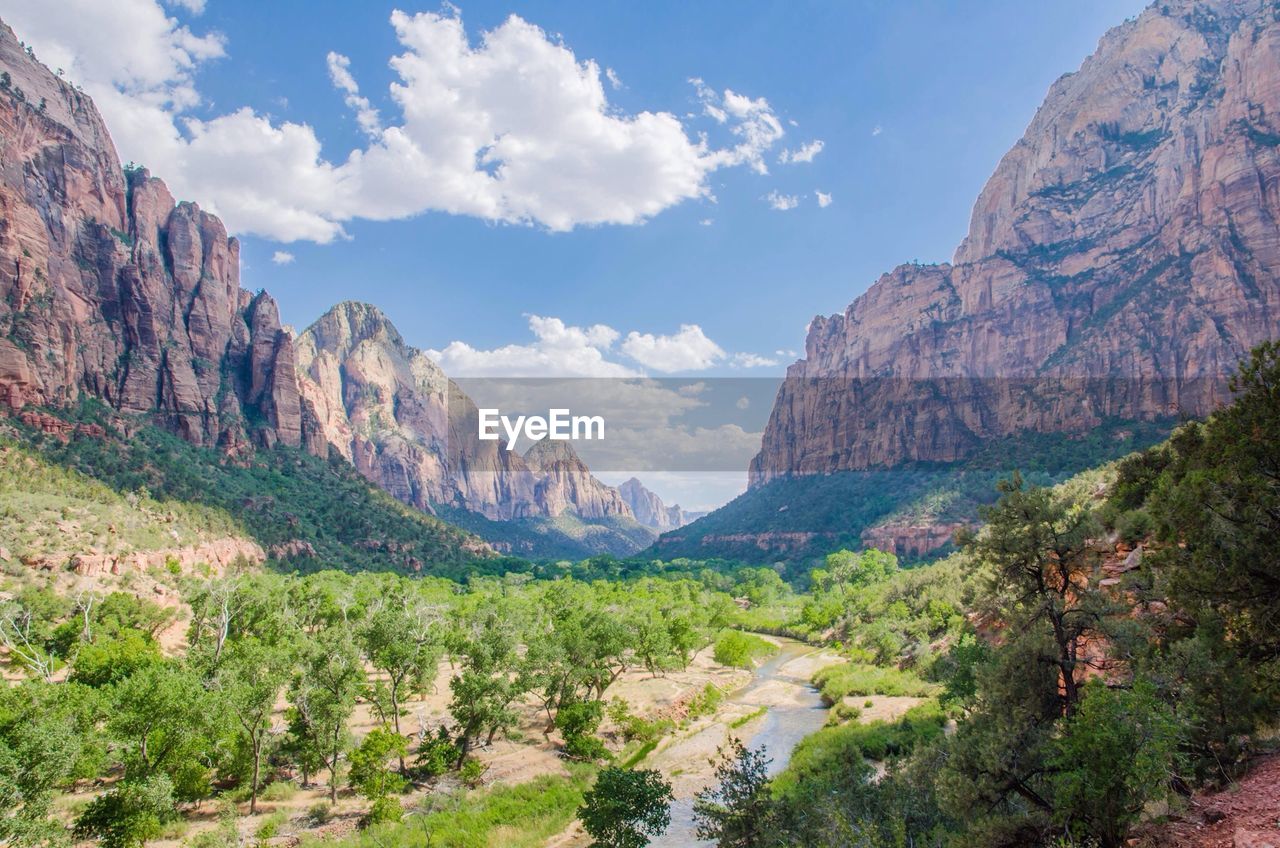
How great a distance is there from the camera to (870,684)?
43344mm

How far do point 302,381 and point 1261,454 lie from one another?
568 ft

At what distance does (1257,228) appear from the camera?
114500mm

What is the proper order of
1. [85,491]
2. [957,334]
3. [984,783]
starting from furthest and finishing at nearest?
Answer: [957,334]
[85,491]
[984,783]

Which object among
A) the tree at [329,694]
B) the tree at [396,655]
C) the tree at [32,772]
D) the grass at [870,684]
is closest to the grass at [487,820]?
the tree at [329,694]

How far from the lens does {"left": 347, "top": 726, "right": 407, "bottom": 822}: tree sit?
24.5 m

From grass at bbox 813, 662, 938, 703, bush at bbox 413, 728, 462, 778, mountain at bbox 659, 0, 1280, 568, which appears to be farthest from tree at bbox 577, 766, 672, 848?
mountain at bbox 659, 0, 1280, 568

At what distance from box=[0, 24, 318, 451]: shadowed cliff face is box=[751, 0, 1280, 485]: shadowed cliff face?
152648mm

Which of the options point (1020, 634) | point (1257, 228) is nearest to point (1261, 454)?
point (1020, 634)

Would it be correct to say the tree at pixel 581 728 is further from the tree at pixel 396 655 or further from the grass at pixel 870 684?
the grass at pixel 870 684

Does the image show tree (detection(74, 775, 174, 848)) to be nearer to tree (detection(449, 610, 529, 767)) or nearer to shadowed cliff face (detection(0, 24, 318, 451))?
tree (detection(449, 610, 529, 767))

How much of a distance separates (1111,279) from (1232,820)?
168 metres

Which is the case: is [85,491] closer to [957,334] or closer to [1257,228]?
[1257,228]

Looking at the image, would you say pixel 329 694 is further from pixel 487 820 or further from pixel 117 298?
pixel 117 298

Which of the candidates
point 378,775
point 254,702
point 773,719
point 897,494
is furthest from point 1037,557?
point 897,494
